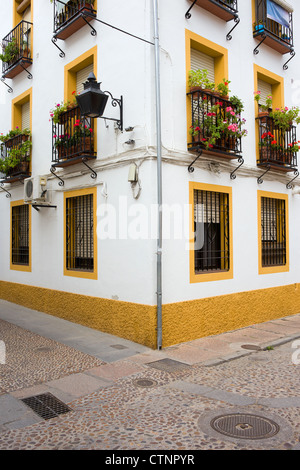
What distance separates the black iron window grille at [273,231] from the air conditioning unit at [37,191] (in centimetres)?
521

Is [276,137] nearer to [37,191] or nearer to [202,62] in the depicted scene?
[202,62]

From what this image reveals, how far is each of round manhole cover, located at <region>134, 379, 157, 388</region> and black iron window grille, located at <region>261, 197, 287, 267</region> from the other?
4924 mm

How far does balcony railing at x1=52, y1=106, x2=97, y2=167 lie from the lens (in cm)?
793

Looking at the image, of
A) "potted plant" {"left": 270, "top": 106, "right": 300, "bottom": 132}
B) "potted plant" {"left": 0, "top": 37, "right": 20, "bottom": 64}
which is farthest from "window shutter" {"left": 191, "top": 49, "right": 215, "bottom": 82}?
"potted plant" {"left": 0, "top": 37, "right": 20, "bottom": 64}

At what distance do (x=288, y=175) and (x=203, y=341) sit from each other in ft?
16.6

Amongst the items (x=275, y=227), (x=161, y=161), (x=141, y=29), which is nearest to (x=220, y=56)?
(x=141, y=29)

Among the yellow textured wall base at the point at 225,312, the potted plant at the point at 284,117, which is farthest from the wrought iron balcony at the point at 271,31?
the yellow textured wall base at the point at 225,312

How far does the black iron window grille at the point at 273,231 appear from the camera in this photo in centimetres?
936

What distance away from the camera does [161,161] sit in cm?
681

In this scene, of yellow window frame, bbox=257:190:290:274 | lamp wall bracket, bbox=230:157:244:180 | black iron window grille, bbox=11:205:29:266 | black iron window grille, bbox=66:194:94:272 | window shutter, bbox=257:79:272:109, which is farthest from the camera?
black iron window grille, bbox=11:205:29:266

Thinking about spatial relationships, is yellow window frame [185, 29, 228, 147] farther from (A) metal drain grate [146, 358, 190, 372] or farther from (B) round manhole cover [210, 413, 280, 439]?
(B) round manhole cover [210, 413, 280, 439]

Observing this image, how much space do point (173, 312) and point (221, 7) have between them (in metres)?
6.13

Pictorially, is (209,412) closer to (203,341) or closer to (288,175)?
(203,341)

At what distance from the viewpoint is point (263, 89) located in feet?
31.9
